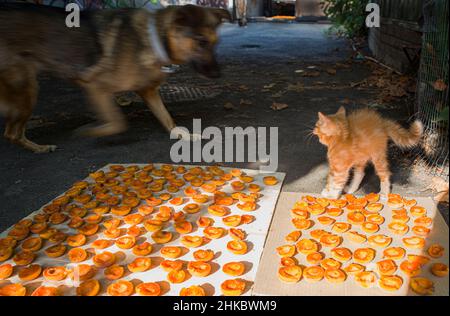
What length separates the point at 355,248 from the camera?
259 centimetres

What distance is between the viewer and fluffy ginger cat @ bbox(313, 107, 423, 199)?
9.98 feet

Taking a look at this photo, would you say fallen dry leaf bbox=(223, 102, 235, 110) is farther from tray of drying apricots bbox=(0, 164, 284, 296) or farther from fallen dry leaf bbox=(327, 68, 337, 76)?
fallen dry leaf bbox=(327, 68, 337, 76)

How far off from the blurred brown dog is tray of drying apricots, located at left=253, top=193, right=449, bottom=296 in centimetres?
193

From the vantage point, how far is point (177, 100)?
21.9ft

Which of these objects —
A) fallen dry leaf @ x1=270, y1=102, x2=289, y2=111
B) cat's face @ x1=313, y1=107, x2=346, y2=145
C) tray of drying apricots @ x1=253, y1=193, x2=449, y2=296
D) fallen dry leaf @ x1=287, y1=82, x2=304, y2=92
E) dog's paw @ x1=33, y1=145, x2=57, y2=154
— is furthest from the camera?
fallen dry leaf @ x1=287, y1=82, x2=304, y2=92

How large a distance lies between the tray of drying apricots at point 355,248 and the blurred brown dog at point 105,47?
193 cm

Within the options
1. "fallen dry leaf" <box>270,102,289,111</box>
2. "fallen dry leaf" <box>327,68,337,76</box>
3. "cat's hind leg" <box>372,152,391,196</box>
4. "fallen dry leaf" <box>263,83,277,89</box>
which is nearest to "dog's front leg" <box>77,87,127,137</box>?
"cat's hind leg" <box>372,152,391,196</box>

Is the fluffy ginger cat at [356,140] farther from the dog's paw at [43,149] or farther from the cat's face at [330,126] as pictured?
the dog's paw at [43,149]

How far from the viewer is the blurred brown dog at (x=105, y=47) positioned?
385cm

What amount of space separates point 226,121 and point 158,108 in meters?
1.12

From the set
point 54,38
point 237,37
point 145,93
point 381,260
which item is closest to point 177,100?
point 145,93

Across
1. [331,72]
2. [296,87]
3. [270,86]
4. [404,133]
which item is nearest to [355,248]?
[404,133]

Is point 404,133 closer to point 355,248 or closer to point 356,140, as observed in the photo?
point 356,140

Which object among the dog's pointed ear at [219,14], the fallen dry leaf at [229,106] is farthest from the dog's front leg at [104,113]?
the fallen dry leaf at [229,106]
